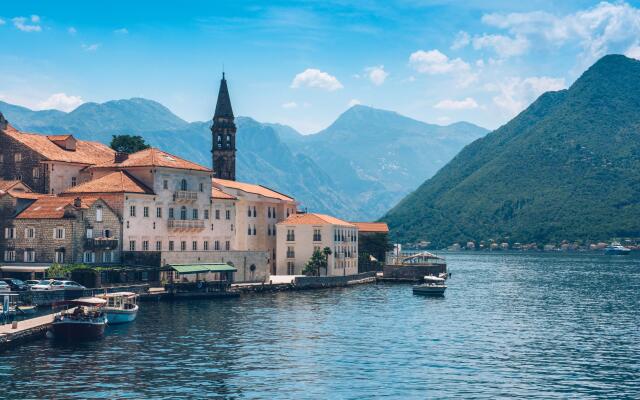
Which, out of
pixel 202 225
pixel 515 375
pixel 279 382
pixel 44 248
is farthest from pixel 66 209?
pixel 515 375

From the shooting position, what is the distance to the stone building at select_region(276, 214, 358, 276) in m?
162

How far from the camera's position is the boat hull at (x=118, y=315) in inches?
3652

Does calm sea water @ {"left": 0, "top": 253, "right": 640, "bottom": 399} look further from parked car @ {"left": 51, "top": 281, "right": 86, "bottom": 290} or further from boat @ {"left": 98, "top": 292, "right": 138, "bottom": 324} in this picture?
parked car @ {"left": 51, "top": 281, "right": 86, "bottom": 290}

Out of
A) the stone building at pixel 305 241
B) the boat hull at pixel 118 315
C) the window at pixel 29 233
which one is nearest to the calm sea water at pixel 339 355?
the boat hull at pixel 118 315

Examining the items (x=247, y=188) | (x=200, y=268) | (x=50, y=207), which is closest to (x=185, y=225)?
(x=200, y=268)

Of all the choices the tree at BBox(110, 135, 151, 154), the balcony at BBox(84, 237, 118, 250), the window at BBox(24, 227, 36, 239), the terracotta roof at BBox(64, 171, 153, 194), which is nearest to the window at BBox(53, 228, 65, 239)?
the balcony at BBox(84, 237, 118, 250)

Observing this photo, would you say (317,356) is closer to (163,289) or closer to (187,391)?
(187,391)

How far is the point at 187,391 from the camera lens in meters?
59.3

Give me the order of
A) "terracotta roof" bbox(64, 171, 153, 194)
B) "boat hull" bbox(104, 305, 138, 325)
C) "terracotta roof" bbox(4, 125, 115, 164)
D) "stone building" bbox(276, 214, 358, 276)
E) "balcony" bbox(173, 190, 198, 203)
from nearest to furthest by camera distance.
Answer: "boat hull" bbox(104, 305, 138, 325)
"terracotta roof" bbox(64, 171, 153, 194)
"balcony" bbox(173, 190, 198, 203)
"terracotta roof" bbox(4, 125, 115, 164)
"stone building" bbox(276, 214, 358, 276)

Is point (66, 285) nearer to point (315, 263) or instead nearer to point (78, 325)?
point (78, 325)

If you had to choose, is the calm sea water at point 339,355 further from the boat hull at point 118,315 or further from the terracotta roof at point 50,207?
the terracotta roof at point 50,207

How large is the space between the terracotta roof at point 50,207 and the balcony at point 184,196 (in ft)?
53.1

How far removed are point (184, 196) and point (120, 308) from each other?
46.1 meters

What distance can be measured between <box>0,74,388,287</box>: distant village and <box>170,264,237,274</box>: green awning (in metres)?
0.21
